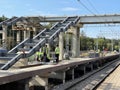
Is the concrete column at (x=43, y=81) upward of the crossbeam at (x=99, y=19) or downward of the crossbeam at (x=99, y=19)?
downward

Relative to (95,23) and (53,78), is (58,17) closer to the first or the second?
(95,23)

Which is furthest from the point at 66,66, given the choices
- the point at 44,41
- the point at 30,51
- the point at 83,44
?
the point at 83,44

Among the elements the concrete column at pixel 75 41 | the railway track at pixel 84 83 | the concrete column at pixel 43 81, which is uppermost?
the concrete column at pixel 75 41

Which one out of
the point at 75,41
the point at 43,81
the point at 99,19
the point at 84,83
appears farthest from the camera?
the point at 75,41

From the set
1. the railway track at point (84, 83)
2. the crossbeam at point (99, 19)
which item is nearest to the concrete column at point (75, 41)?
the crossbeam at point (99, 19)

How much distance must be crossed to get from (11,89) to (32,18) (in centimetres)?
3945

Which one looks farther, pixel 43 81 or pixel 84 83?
pixel 84 83

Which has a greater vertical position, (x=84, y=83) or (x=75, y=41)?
(x=75, y=41)

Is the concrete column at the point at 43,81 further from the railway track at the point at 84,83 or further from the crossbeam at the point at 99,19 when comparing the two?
the crossbeam at the point at 99,19

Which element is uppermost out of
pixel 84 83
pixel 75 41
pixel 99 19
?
pixel 99 19

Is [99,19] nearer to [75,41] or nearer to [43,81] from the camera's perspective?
[75,41]

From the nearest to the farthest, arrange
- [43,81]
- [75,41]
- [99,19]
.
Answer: [43,81]
[99,19]
[75,41]

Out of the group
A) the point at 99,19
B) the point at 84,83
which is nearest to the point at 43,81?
the point at 84,83

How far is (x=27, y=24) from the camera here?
43.6m
